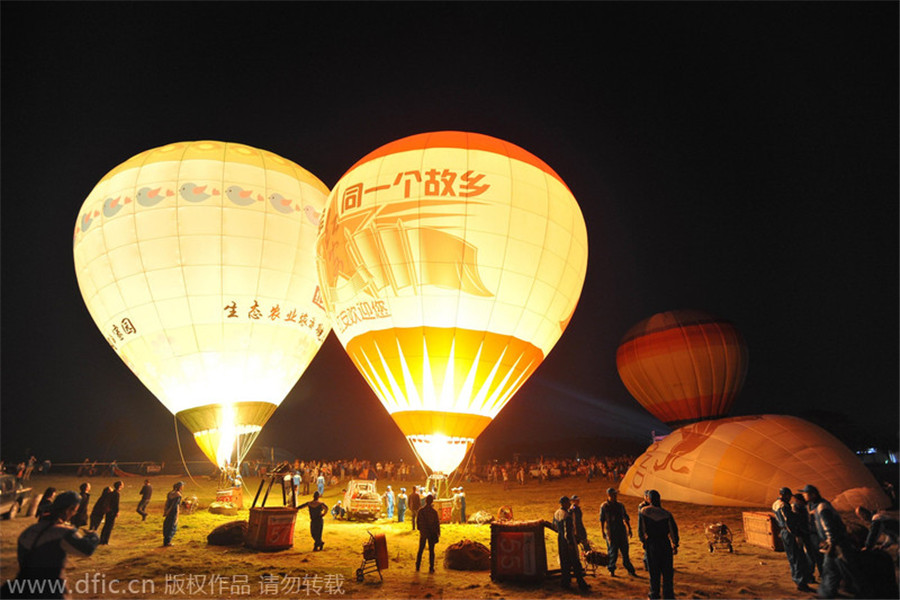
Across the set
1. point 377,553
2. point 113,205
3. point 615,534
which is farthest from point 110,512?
point 113,205

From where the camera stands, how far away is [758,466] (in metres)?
13.4

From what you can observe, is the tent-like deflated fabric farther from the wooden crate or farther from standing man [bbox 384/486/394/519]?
standing man [bbox 384/486/394/519]

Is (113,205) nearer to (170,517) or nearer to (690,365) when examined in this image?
(170,517)

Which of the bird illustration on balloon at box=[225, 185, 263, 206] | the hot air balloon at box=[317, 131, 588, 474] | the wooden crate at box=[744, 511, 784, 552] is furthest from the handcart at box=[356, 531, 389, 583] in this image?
the bird illustration on balloon at box=[225, 185, 263, 206]

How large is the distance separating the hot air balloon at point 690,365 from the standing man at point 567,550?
14266 mm

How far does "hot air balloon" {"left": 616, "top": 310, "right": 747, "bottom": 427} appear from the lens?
19.0 metres

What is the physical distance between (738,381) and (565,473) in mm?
13460

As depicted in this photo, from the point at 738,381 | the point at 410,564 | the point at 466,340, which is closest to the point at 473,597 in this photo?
the point at 410,564

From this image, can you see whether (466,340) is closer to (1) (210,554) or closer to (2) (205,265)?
(1) (210,554)

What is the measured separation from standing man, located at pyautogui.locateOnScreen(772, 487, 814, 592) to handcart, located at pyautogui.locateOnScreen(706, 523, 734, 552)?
2.40 meters

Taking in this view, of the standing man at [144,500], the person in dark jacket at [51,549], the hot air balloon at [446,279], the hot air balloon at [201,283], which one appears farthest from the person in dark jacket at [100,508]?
the person in dark jacket at [51,549]

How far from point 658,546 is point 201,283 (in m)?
12.5

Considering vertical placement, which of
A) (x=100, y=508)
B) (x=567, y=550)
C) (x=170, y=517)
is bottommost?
(x=170, y=517)

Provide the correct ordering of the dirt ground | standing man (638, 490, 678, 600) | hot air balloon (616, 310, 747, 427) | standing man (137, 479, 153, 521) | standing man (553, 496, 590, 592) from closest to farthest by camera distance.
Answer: standing man (638, 490, 678, 600)
the dirt ground
standing man (553, 496, 590, 592)
standing man (137, 479, 153, 521)
hot air balloon (616, 310, 747, 427)
